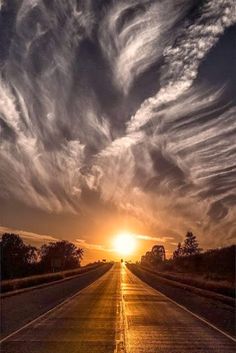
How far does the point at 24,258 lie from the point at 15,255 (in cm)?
571

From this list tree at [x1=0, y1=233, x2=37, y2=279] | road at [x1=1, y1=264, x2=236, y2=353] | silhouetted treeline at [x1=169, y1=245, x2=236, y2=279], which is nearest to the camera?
road at [x1=1, y1=264, x2=236, y2=353]

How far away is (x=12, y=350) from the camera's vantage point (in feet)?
41.8

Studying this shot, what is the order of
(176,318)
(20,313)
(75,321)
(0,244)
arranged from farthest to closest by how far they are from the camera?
(0,244) → (20,313) → (176,318) → (75,321)

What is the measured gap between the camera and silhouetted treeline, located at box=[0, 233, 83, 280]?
10938cm

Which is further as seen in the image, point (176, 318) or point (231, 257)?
point (231, 257)

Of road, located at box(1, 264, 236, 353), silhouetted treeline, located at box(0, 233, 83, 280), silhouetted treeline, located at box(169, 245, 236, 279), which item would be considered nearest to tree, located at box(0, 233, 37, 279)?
silhouetted treeline, located at box(0, 233, 83, 280)

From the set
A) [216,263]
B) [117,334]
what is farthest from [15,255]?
[117,334]

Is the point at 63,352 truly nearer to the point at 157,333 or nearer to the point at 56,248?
the point at 157,333

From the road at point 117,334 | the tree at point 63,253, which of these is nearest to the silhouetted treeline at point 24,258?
the tree at point 63,253

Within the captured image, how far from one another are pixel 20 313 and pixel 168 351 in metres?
12.1

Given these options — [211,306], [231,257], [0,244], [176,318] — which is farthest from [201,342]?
[0,244]

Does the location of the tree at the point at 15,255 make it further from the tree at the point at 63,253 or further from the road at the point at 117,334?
the road at the point at 117,334

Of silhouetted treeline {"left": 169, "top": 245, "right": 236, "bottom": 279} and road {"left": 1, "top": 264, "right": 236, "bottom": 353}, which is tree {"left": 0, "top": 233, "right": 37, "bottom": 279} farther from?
road {"left": 1, "top": 264, "right": 236, "bottom": 353}

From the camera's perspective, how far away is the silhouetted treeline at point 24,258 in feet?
359
